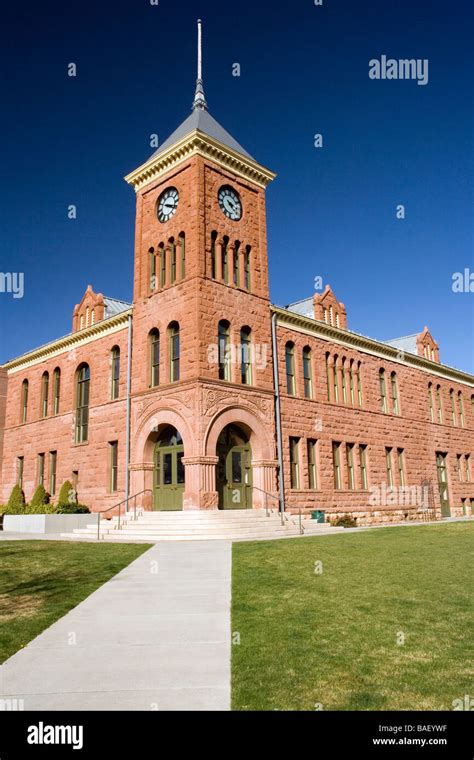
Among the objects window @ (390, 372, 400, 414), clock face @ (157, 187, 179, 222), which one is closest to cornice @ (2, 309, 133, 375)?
clock face @ (157, 187, 179, 222)

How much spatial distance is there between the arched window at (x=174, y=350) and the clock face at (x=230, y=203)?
19.8 ft

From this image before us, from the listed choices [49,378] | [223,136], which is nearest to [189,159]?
[223,136]

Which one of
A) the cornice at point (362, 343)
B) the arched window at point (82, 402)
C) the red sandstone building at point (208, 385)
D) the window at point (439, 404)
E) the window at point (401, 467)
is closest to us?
the red sandstone building at point (208, 385)

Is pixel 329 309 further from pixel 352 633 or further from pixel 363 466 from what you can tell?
pixel 352 633

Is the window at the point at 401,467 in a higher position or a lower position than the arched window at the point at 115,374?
lower

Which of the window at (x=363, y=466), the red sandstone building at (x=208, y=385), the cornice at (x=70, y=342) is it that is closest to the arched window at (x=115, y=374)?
the red sandstone building at (x=208, y=385)

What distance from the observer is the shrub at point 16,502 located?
27.6 meters

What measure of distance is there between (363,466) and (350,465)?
4.35ft

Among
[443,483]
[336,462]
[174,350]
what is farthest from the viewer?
[443,483]

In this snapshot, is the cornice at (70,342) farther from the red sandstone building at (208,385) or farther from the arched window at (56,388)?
the arched window at (56,388)

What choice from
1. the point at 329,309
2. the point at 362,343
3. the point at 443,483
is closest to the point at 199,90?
the point at 329,309

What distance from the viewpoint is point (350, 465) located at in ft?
96.7
